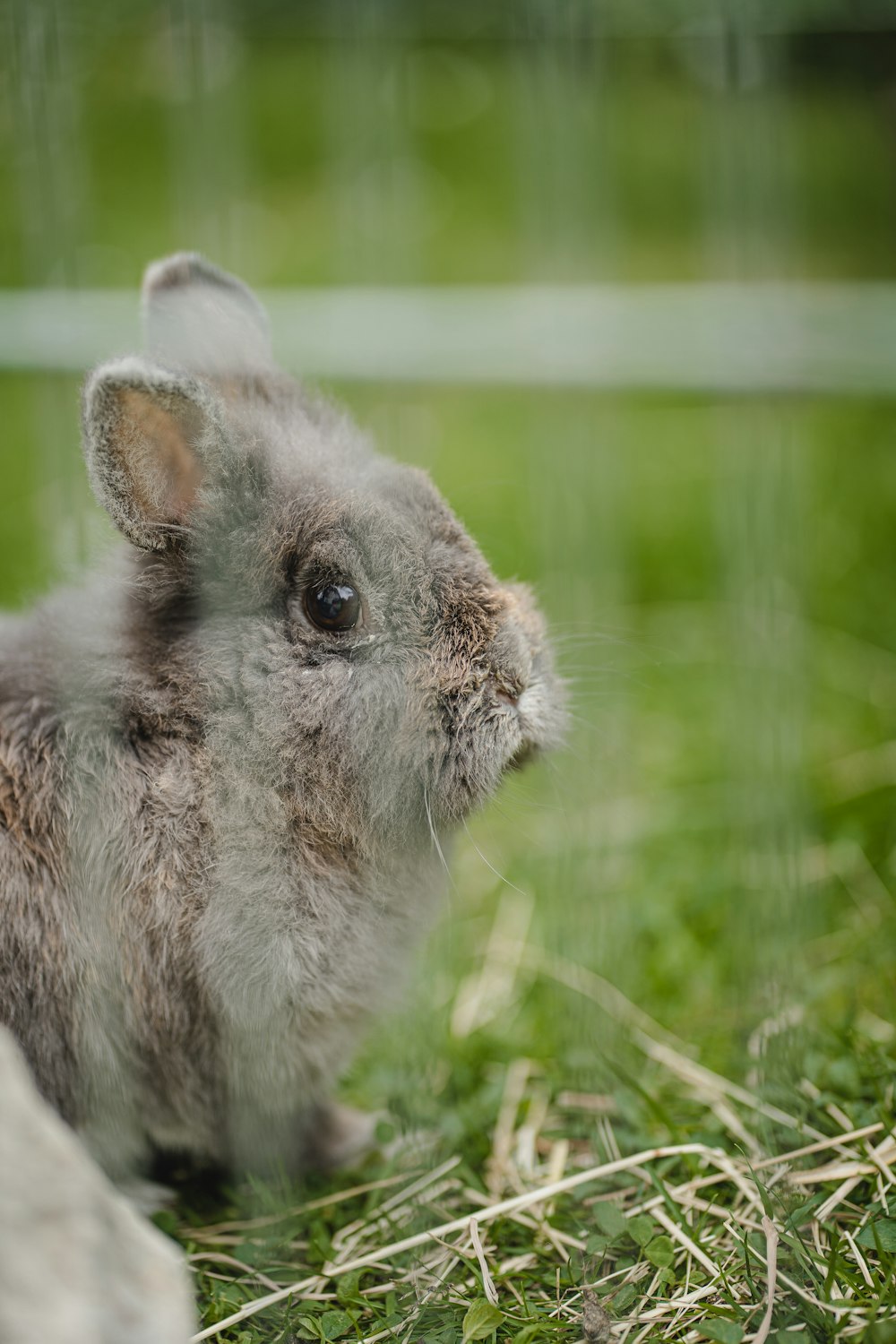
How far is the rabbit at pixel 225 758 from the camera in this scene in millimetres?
1926

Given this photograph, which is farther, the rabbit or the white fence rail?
the white fence rail

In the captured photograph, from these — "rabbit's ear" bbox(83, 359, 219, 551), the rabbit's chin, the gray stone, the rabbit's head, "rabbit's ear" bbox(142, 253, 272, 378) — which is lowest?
the gray stone

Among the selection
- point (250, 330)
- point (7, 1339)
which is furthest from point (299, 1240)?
point (250, 330)

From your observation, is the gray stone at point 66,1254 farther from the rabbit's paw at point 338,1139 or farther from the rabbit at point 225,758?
the rabbit's paw at point 338,1139

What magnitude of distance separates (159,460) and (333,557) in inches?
12.3

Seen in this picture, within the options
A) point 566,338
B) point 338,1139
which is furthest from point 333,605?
point 566,338

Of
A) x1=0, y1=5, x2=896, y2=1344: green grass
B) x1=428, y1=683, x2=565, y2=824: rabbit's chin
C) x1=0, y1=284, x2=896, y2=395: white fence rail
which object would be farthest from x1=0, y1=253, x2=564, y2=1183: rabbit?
x1=0, y1=284, x2=896, y2=395: white fence rail

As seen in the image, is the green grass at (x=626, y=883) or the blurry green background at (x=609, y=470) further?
the blurry green background at (x=609, y=470)

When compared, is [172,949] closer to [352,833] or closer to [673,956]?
[352,833]

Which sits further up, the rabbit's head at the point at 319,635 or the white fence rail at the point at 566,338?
the white fence rail at the point at 566,338

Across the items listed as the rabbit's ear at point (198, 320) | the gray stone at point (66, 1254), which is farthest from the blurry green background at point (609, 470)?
the gray stone at point (66, 1254)

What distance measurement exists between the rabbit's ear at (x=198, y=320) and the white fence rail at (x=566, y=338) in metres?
0.11

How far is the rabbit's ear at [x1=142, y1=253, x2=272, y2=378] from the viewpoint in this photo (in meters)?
2.27

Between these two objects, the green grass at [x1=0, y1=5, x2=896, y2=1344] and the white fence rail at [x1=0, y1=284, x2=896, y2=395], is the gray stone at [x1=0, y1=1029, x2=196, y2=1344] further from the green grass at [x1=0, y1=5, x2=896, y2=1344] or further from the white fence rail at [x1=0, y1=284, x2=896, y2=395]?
the white fence rail at [x1=0, y1=284, x2=896, y2=395]
